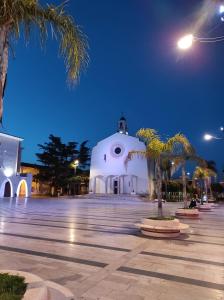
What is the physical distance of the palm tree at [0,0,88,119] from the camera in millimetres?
3621

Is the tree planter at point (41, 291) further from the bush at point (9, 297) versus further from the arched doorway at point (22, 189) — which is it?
the arched doorway at point (22, 189)

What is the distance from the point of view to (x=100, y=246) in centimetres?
650

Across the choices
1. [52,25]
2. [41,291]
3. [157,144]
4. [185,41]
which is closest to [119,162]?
[157,144]

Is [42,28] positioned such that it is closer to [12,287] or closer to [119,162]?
[12,287]

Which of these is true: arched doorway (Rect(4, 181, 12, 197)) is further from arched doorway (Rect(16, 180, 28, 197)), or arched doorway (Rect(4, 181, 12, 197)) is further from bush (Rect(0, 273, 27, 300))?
bush (Rect(0, 273, 27, 300))

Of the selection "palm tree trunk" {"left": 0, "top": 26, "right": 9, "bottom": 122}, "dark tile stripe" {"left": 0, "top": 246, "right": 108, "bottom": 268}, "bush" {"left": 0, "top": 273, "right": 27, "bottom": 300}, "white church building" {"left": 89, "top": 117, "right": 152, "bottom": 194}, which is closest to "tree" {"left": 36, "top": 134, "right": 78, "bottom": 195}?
"white church building" {"left": 89, "top": 117, "right": 152, "bottom": 194}

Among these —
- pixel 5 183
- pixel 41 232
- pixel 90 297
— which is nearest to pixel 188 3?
pixel 90 297

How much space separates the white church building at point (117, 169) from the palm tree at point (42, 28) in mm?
44835

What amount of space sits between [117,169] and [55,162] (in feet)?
38.6

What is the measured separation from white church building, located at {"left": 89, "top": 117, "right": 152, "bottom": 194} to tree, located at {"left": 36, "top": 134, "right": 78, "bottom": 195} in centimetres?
523

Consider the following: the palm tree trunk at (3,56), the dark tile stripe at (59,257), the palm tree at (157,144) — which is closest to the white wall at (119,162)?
the palm tree at (157,144)

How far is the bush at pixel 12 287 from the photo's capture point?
2543mm

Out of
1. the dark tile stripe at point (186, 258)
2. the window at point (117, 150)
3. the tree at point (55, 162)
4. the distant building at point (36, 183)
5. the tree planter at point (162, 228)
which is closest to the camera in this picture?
the dark tile stripe at point (186, 258)

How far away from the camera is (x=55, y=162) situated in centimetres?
5016
